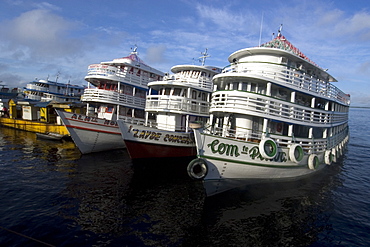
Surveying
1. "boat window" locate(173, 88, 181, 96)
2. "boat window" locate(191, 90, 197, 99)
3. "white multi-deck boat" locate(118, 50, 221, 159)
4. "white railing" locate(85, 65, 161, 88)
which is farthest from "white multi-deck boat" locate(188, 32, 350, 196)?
"white railing" locate(85, 65, 161, 88)

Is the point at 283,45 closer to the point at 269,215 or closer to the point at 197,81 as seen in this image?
the point at 197,81

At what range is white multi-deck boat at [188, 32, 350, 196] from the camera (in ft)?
35.0

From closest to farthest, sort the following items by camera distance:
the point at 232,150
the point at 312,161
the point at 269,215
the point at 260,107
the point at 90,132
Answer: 1. the point at 269,215
2. the point at 232,150
3. the point at 260,107
4. the point at 312,161
5. the point at 90,132

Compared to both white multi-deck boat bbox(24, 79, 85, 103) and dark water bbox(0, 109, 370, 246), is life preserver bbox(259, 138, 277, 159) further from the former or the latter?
white multi-deck boat bbox(24, 79, 85, 103)

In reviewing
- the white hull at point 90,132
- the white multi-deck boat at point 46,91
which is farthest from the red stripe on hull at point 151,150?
the white multi-deck boat at point 46,91

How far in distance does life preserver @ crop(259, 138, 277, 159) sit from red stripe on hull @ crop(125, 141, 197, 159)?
7209mm

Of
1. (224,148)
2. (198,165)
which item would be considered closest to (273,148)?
(224,148)

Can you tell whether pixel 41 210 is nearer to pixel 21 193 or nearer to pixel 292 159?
pixel 21 193

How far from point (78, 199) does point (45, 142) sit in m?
15.7

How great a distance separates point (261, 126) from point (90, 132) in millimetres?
13661

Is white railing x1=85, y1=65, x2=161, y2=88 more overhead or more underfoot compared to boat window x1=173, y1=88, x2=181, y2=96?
more overhead

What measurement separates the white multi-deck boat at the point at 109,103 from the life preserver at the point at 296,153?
13.9m

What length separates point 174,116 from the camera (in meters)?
18.4

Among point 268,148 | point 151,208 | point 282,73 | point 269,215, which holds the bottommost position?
point 151,208
